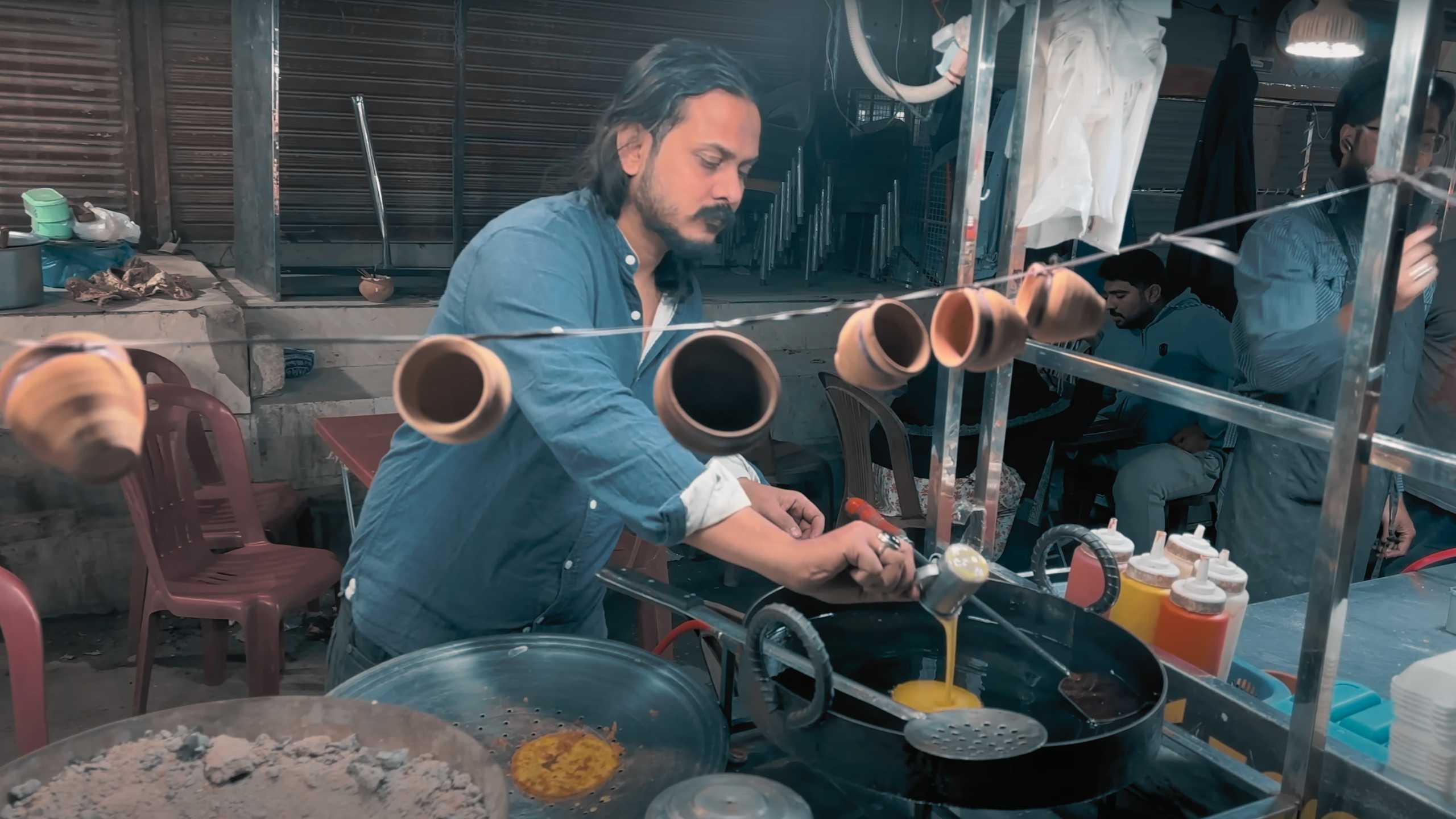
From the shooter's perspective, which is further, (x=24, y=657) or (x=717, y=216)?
(x=24, y=657)

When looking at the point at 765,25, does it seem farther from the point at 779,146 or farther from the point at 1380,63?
the point at 1380,63

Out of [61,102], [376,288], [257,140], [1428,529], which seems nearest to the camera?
[1428,529]

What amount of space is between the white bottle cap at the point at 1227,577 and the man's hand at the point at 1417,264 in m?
0.50

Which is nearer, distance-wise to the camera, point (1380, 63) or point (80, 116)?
point (1380, 63)

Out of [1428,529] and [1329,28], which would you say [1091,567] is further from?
[1329,28]

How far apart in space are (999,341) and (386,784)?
809mm

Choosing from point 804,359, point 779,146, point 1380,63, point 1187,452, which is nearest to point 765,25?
point 779,146

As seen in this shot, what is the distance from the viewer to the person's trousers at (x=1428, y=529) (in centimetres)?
329

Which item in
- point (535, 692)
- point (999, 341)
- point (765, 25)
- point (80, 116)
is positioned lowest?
point (535, 692)

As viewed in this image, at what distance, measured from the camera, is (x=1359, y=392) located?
125 centimetres

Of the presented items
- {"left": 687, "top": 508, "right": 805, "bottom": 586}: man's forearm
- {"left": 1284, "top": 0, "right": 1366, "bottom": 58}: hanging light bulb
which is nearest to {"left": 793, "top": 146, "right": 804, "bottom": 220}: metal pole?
{"left": 1284, "top": 0, "right": 1366, "bottom": 58}: hanging light bulb

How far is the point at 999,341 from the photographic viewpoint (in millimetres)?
1165

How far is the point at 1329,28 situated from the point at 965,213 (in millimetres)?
3507

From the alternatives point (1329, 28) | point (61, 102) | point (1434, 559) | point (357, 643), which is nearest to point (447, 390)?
point (357, 643)
